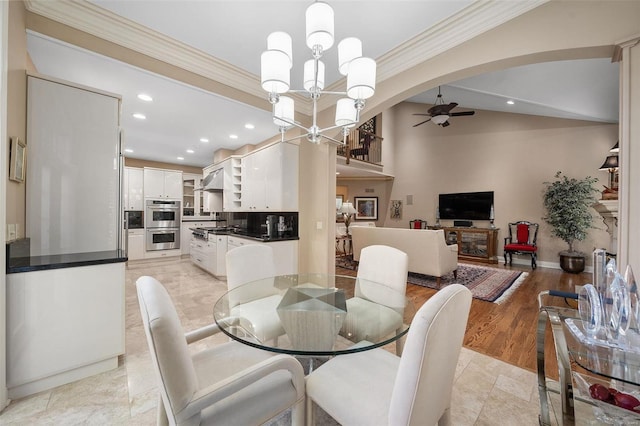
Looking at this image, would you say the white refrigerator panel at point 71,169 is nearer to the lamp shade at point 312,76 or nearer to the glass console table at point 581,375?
the lamp shade at point 312,76

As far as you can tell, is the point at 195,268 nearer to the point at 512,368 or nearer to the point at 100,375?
the point at 100,375

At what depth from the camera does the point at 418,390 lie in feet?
2.53

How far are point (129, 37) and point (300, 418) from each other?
3192 mm

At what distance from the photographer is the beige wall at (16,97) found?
1.58 meters

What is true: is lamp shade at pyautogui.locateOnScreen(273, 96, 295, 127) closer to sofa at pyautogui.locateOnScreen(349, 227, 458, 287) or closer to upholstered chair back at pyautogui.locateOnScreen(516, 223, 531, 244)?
sofa at pyautogui.locateOnScreen(349, 227, 458, 287)

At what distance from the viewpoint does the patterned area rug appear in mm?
3711

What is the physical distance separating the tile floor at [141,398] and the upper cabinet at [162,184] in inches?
194

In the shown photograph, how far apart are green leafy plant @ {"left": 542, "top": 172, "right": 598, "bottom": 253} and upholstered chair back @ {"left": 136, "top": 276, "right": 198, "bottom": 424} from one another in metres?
7.29

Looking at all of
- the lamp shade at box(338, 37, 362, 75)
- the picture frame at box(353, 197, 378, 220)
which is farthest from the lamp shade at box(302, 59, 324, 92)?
the picture frame at box(353, 197, 378, 220)

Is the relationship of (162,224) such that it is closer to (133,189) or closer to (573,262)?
(133,189)

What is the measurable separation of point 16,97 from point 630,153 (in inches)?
160

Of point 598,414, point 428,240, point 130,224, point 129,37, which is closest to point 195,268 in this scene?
point 130,224

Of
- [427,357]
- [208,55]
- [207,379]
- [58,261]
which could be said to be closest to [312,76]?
[208,55]

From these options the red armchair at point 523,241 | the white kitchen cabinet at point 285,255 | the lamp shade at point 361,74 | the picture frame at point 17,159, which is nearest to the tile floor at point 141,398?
the picture frame at point 17,159
